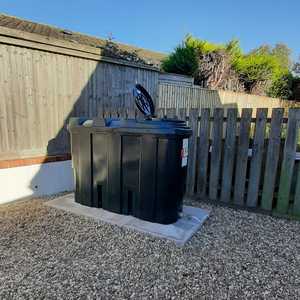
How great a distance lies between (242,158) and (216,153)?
39cm

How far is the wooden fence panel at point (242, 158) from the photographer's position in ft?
10.9

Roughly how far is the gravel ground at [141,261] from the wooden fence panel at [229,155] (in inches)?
24.3

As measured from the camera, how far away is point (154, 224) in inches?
110

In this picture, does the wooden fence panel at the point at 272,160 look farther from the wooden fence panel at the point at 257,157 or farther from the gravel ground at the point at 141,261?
the gravel ground at the point at 141,261

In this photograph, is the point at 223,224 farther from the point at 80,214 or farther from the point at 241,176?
the point at 80,214

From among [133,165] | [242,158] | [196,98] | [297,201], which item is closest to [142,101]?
[133,165]

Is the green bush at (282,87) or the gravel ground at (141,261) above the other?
the green bush at (282,87)

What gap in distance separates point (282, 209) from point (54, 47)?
4.13 m

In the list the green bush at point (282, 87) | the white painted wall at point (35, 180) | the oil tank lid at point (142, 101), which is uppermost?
the green bush at point (282, 87)

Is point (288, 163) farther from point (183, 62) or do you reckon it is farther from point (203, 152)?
point (183, 62)

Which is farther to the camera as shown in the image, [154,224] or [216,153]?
[216,153]

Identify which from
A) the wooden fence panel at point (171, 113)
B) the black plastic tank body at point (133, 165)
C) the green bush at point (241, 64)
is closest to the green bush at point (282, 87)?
the green bush at point (241, 64)

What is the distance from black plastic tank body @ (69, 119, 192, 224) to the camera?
8.68 ft

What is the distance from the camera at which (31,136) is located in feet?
11.8
